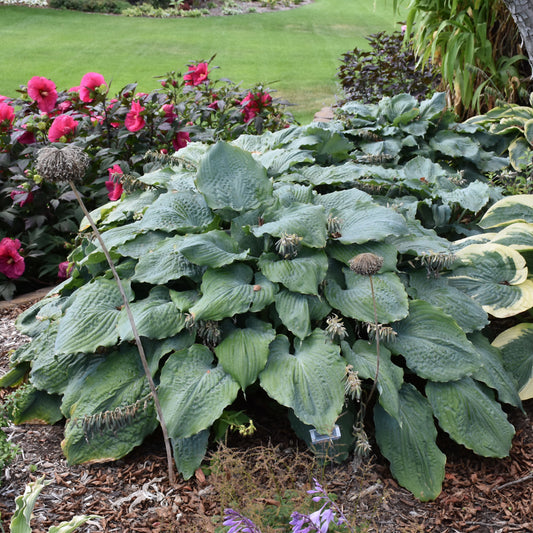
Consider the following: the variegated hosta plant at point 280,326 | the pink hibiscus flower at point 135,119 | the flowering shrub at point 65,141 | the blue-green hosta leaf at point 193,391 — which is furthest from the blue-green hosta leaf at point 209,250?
the pink hibiscus flower at point 135,119

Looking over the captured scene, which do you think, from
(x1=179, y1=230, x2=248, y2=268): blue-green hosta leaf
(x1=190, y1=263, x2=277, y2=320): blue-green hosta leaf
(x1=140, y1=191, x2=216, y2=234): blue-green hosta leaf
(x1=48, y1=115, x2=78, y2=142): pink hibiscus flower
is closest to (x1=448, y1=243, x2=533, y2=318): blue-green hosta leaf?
(x1=190, y1=263, x2=277, y2=320): blue-green hosta leaf

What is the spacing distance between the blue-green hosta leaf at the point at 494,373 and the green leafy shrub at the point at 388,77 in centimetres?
385

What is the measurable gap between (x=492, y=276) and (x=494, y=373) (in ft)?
1.53

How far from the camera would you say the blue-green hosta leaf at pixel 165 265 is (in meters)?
2.37

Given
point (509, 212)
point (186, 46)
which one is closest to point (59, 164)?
point (509, 212)

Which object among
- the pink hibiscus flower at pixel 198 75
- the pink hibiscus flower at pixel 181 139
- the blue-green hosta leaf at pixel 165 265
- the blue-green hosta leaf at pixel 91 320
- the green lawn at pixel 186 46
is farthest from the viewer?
the green lawn at pixel 186 46

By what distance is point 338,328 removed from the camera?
2150 millimetres

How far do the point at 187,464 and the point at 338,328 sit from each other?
28.8 inches

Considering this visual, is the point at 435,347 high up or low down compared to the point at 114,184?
down

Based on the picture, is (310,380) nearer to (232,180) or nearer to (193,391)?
(193,391)

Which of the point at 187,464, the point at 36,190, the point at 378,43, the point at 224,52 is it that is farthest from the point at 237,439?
the point at 224,52

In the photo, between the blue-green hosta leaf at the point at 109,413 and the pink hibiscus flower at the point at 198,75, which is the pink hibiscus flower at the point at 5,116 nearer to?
the pink hibiscus flower at the point at 198,75

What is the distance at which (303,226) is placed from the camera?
2389 millimetres

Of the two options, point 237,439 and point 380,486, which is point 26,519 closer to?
point 237,439
